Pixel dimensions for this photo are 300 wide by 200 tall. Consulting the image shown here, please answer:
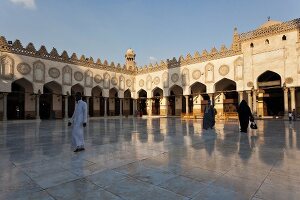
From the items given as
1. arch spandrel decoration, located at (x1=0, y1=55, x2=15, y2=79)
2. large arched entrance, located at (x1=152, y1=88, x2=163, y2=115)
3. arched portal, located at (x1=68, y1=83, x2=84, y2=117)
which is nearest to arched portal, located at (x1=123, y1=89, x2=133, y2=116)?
large arched entrance, located at (x1=152, y1=88, x2=163, y2=115)

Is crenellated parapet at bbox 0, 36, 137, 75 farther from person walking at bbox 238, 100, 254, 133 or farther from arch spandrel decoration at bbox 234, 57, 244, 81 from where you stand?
person walking at bbox 238, 100, 254, 133

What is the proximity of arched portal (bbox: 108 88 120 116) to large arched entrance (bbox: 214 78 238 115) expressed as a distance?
42.3ft

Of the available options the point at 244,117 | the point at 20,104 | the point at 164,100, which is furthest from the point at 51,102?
the point at 244,117

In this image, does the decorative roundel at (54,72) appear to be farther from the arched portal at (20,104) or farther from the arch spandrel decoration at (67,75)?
the arched portal at (20,104)

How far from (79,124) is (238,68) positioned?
19.3 m

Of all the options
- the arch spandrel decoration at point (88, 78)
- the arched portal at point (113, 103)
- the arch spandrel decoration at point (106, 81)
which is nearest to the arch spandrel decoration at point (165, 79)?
the arched portal at point (113, 103)

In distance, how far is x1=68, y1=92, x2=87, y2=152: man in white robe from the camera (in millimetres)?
5125

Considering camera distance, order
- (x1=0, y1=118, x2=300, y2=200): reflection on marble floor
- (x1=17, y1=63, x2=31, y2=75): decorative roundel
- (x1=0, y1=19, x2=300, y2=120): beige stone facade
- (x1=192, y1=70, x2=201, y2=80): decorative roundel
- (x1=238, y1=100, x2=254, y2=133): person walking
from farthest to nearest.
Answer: (x1=192, y1=70, x2=201, y2=80): decorative roundel, (x1=17, y1=63, x2=31, y2=75): decorative roundel, (x1=0, y1=19, x2=300, y2=120): beige stone facade, (x1=238, y1=100, x2=254, y2=133): person walking, (x1=0, y1=118, x2=300, y2=200): reflection on marble floor

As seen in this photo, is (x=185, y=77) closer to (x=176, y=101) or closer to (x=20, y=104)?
(x=176, y=101)

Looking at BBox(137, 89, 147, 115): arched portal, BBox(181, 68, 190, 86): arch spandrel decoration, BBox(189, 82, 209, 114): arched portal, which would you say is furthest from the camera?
BBox(137, 89, 147, 115): arched portal

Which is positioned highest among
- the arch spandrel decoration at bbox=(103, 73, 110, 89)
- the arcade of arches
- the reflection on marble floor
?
the arch spandrel decoration at bbox=(103, 73, 110, 89)

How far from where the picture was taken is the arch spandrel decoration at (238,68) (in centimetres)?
2108

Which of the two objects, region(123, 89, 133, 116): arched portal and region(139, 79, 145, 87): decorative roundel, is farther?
region(123, 89, 133, 116): arched portal

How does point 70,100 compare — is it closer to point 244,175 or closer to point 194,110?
point 194,110
